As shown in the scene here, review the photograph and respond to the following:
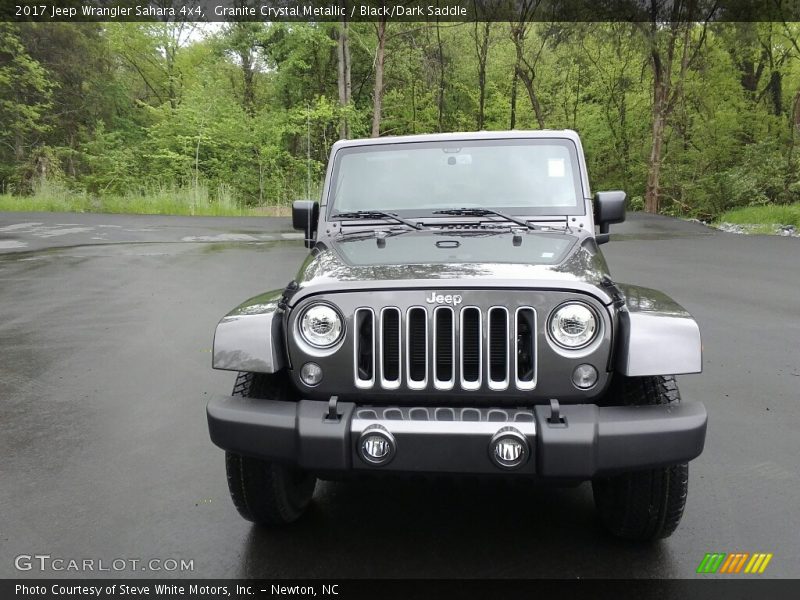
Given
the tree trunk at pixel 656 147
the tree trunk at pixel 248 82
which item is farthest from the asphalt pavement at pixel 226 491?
the tree trunk at pixel 248 82

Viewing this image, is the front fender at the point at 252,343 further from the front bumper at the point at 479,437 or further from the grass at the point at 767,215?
the grass at the point at 767,215

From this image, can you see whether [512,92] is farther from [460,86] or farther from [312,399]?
[312,399]

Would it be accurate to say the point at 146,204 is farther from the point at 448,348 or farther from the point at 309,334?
the point at 448,348

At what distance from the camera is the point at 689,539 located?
9.04 ft

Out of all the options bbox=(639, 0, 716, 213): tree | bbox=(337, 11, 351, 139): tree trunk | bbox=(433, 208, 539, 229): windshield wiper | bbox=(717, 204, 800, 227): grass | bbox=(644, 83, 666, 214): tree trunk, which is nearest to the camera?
bbox=(433, 208, 539, 229): windshield wiper

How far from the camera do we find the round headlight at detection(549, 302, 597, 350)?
2418 millimetres

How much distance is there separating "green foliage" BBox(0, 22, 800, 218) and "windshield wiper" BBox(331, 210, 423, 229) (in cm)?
1854

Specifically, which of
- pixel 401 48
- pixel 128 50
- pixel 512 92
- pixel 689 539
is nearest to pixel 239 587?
pixel 689 539

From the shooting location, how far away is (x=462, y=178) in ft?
12.5

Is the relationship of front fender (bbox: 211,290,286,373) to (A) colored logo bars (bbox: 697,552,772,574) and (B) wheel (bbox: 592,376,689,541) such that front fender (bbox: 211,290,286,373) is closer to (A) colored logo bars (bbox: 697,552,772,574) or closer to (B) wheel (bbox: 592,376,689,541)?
(B) wheel (bbox: 592,376,689,541)

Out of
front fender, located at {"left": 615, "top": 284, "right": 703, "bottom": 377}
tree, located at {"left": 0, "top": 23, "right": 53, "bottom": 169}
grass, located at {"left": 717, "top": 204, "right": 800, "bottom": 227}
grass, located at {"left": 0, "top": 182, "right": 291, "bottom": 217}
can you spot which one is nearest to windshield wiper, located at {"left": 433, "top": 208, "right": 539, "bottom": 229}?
front fender, located at {"left": 615, "top": 284, "right": 703, "bottom": 377}

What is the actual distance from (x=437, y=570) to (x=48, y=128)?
35076 millimetres

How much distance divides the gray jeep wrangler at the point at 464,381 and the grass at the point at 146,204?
63.4ft

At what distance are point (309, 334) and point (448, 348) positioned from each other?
537 mm
